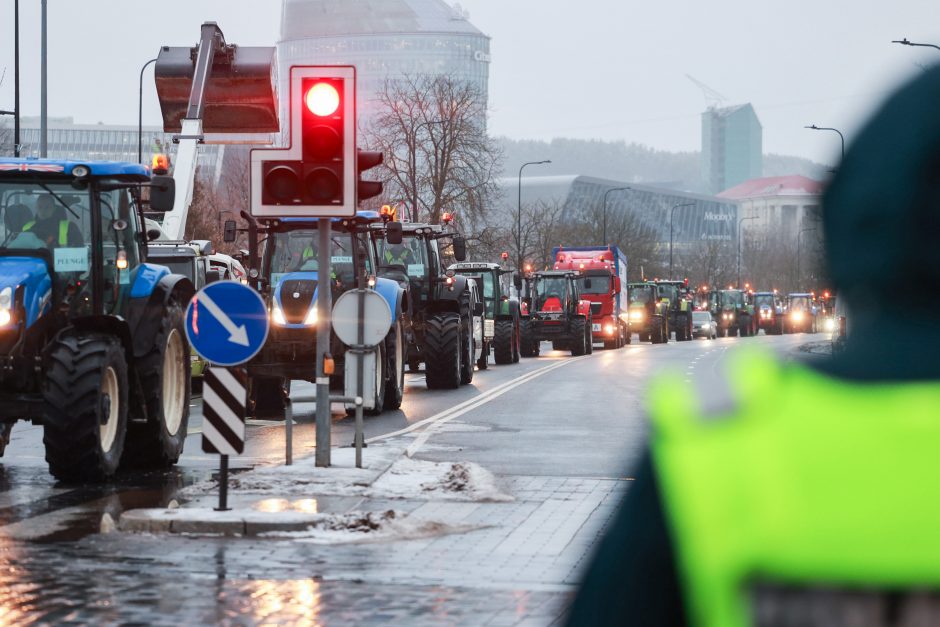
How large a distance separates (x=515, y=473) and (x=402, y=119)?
5297 centimetres

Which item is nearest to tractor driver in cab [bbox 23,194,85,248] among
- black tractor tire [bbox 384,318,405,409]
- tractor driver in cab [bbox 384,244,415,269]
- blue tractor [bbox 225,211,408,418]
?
blue tractor [bbox 225,211,408,418]

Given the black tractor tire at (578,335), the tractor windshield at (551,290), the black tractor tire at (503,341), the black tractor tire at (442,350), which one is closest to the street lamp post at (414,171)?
the tractor windshield at (551,290)

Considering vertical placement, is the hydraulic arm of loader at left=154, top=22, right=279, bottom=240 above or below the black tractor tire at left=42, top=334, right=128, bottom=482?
above

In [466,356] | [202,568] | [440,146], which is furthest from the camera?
[440,146]

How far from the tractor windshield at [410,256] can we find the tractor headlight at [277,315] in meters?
→ 7.01

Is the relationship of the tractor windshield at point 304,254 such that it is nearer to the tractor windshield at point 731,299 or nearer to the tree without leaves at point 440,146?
the tree without leaves at point 440,146

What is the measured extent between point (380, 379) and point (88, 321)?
27.8ft

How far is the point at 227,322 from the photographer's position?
12.6 metres

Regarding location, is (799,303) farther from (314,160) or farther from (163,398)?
(314,160)

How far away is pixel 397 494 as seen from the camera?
13594mm

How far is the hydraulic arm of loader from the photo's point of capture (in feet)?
83.3

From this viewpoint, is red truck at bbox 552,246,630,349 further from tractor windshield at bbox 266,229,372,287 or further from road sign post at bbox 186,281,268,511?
road sign post at bbox 186,281,268,511

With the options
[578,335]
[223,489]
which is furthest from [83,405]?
[578,335]

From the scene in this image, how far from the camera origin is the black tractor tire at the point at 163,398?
14883 millimetres
